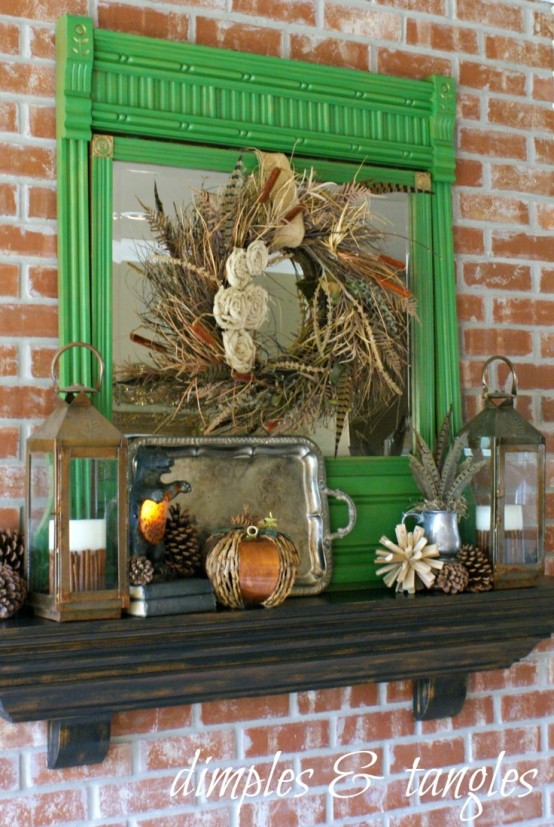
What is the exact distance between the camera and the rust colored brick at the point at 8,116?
6.14ft

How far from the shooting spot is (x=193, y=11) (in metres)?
2.04

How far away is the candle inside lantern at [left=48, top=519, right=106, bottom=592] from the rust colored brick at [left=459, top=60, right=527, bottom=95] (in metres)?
1.34

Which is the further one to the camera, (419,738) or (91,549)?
(419,738)

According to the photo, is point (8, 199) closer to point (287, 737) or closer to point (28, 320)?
point (28, 320)

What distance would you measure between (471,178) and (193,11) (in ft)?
2.34

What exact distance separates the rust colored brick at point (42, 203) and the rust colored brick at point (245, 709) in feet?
3.23

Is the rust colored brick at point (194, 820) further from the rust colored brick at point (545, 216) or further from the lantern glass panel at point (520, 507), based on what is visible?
the rust colored brick at point (545, 216)

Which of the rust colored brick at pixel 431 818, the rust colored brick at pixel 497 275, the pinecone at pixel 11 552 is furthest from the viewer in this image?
the rust colored brick at pixel 497 275

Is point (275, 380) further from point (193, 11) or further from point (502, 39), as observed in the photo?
point (502, 39)

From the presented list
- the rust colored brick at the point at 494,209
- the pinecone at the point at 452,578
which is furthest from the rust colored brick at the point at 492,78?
the pinecone at the point at 452,578

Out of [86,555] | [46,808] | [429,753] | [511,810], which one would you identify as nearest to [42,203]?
[86,555]

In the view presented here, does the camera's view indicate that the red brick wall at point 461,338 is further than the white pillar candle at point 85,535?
Yes

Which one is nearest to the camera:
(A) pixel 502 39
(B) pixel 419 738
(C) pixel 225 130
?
(C) pixel 225 130

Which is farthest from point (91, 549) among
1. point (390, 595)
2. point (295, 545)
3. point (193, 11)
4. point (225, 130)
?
point (193, 11)
